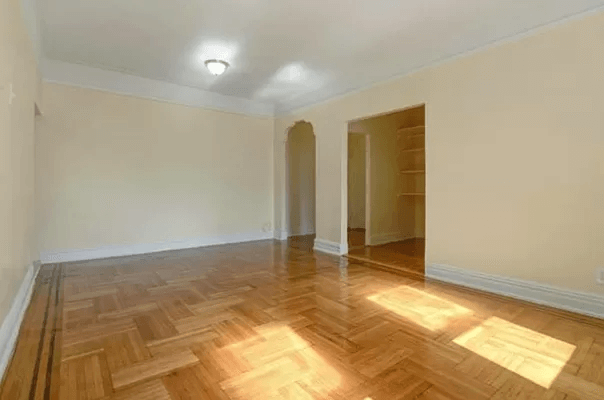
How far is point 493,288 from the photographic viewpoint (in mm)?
2873

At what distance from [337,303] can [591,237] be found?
203 cm

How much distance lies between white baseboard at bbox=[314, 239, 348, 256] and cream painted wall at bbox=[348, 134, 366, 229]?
2376 mm

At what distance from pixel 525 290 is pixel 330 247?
254cm

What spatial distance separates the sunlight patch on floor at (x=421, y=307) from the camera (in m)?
2.23

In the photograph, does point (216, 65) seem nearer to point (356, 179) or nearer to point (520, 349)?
point (520, 349)

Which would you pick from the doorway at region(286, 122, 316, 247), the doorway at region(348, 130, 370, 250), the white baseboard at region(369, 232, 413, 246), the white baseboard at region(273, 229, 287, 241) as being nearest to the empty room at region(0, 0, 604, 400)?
the white baseboard at region(369, 232, 413, 246)

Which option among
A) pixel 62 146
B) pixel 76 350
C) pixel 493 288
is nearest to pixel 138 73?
pixel 62 146

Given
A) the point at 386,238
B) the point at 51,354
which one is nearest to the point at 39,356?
the point at 51,354

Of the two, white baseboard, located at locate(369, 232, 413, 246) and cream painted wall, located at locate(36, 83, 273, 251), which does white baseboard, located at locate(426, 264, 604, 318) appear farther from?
cream painted wall, located at locate(36, 83, 273, 251)

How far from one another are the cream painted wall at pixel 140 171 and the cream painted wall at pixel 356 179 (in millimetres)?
2320

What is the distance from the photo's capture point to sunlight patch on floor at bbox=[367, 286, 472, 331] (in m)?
2.23

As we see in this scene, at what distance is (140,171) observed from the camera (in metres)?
4.44

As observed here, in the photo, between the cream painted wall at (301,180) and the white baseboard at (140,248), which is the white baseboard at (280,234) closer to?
the white baseboard at (140,248)

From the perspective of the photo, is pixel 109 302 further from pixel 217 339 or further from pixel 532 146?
pixel 532 146
